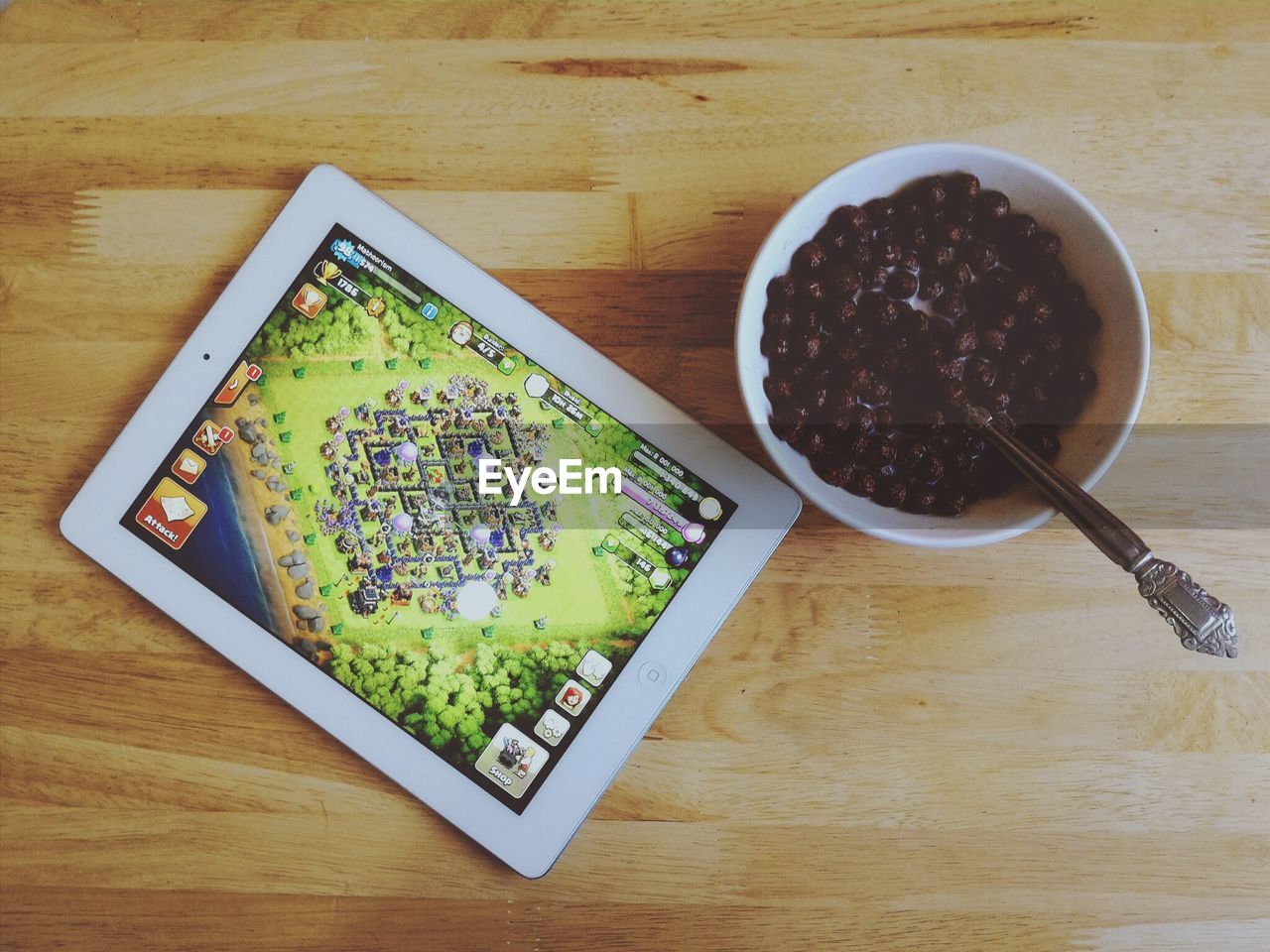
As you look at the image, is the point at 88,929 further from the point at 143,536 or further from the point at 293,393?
the point at 293,393

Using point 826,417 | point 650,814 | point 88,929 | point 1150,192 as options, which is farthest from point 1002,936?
point 88,929

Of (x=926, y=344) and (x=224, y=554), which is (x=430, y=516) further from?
(x=926, y=344)

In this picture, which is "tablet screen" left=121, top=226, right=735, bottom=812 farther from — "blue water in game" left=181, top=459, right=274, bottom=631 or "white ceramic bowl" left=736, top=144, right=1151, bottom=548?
"white ceramic bowl" left=736, top=144, right=1151, bottom=548

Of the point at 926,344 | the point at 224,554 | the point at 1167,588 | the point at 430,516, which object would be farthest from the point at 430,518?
the point at 1167,588

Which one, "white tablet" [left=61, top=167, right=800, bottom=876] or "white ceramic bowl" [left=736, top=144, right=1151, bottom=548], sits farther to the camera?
"white tablet" [left=61, top=167, right=800, bottom=876]

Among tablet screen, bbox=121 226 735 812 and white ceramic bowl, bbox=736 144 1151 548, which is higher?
Answer: white ceramic bowl, bbox=736 144 1151 548

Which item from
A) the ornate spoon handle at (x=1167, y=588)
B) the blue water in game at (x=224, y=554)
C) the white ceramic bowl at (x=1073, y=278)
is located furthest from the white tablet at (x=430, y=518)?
the ornate spoon handle at (x=1167, y=588)

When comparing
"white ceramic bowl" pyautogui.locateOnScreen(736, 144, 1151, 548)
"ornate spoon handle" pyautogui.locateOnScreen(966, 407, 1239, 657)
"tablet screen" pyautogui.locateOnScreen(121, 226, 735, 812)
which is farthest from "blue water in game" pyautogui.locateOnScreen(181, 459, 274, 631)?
"ornate spoon handle" pyautogui.locateOnScreen(966, 407, 1239, 657)
